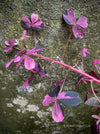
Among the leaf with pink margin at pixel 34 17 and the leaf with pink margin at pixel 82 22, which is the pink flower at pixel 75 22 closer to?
the leaf with pink margin at pixel 82 22

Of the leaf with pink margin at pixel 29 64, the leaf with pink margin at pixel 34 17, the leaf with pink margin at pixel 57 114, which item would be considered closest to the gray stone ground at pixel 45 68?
the leaf with pink margin at pixel 34 17

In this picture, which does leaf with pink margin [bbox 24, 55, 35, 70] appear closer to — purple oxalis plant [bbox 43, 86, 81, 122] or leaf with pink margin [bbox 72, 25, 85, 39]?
purple oxalis plant [bbox 43, 86, 81, 122]

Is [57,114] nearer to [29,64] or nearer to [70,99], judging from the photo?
[70,99]

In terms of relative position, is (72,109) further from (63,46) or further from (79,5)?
(79,5)

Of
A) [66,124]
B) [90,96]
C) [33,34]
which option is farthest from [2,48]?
[66,124]

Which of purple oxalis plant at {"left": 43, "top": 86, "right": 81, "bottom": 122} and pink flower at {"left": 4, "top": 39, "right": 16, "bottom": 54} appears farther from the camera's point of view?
pink flower at {"left": 4, "top": 39, "right": 16, "bottom": 54}

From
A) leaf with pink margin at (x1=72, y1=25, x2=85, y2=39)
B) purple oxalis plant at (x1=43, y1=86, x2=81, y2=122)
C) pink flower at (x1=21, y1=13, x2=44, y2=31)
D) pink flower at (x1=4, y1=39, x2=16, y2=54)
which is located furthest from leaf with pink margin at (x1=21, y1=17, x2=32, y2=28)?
purple oxalis plant at (x1=43, y1=86, x2=81, y2=122)
